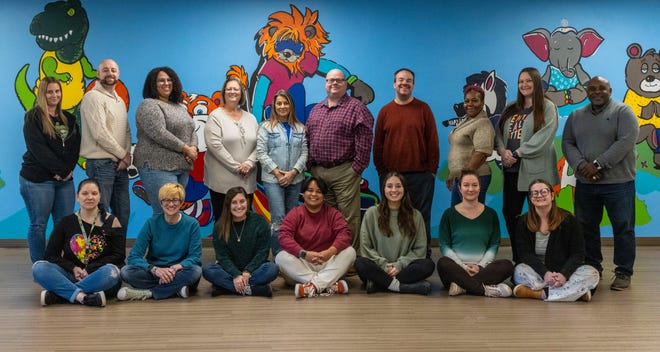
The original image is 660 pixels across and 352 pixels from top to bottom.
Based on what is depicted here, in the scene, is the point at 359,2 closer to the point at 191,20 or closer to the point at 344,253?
the point at 191,20

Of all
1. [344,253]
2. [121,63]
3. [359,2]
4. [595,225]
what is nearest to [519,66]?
[359,2]

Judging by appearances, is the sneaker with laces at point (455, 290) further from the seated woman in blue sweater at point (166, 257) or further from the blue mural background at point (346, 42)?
the blue mural background at point (346, 42)

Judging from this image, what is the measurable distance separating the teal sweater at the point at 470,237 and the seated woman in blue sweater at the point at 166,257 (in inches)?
Result: 63.6

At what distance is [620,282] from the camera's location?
159 inches

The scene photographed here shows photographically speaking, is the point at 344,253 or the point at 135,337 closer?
the point at 135,337

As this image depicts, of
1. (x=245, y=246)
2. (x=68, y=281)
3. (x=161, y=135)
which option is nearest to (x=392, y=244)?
(x=245, y=246)

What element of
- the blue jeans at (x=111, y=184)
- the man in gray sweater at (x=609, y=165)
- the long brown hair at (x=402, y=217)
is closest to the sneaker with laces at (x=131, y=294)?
the blue jeans at (x=111, y=184)

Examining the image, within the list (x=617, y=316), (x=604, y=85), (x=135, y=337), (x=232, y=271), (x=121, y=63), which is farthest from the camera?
(x=121, y=63)

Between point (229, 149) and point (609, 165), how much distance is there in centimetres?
265

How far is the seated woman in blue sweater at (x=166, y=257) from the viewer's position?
3.71 m

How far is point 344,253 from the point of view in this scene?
157 inches

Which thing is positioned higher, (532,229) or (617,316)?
(532,229)

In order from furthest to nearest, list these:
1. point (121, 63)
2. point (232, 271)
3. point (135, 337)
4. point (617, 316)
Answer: point (121, 63)
point (232, 271)
point (617, 316)
point (135, 337)

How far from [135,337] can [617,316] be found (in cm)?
251
